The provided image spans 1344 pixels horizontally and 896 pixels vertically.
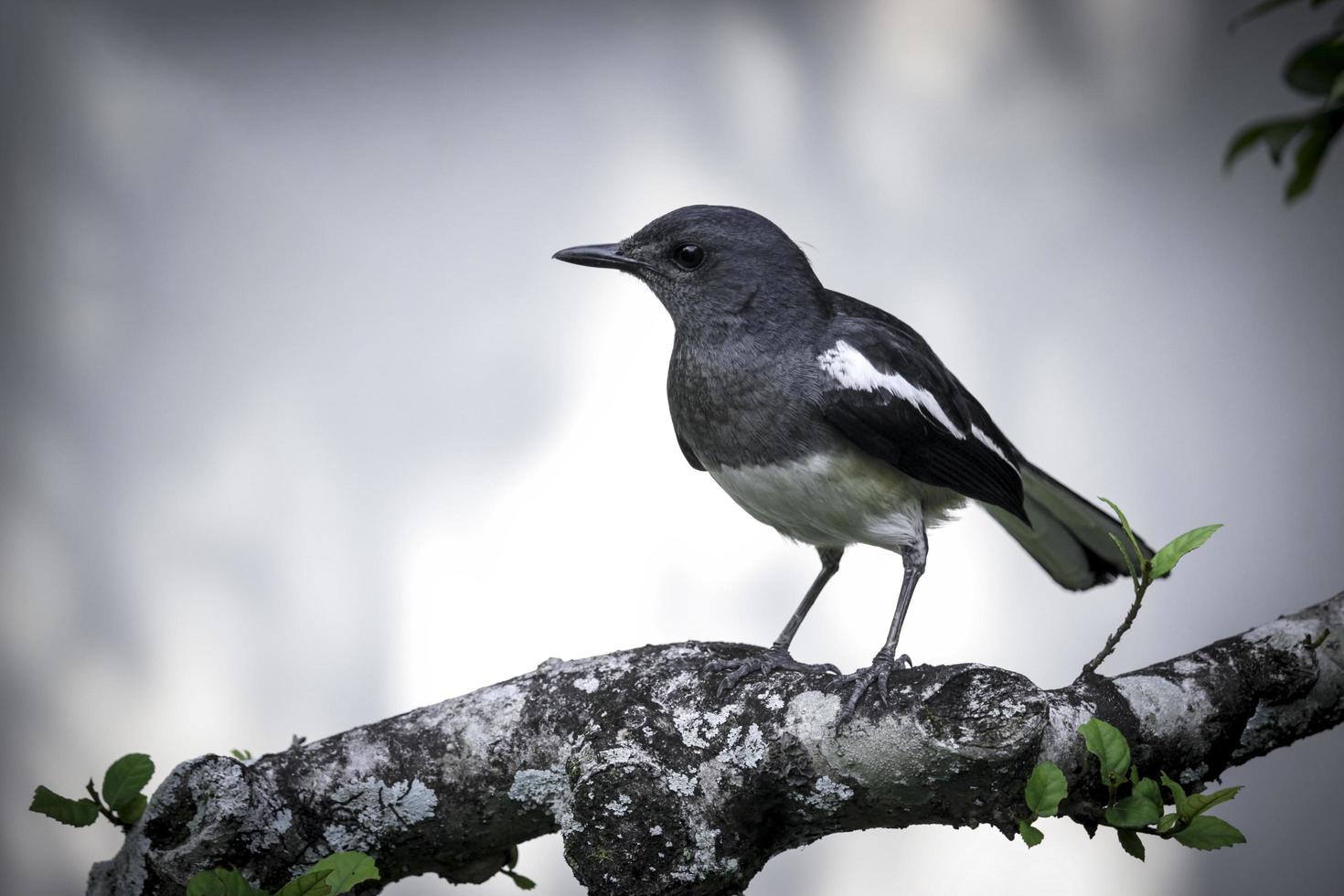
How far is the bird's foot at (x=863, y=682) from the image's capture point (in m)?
1.56

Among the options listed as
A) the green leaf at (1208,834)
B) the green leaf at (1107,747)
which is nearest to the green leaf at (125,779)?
the green leaf at (1107,747)

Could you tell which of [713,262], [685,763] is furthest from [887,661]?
[713,262]

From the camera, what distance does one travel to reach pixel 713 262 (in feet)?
6.36

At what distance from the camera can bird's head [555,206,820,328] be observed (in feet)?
6.27

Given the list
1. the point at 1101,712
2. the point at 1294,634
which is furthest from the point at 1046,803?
the point at 1294,634

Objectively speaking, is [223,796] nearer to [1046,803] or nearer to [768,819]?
[768,819]

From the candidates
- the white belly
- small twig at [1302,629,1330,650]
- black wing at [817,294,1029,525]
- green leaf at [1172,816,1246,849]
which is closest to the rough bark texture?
small twig at [1302,629,1330,650]

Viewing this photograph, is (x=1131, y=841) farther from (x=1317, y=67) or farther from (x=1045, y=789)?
(x=1317, y=67)

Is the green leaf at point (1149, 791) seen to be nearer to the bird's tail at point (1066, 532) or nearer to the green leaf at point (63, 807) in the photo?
the bird's tail at point (1066, 532)

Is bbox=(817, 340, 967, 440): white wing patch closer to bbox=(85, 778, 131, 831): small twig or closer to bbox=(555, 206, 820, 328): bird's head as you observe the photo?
bbox=(555, 206, 820, 328): bird's head

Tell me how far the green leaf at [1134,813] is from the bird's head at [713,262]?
0.90 m

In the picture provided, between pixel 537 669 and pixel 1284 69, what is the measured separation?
1.30 m

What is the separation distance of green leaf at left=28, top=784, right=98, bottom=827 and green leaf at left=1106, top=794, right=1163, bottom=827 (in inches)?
53.5

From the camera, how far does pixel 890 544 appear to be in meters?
1.88
